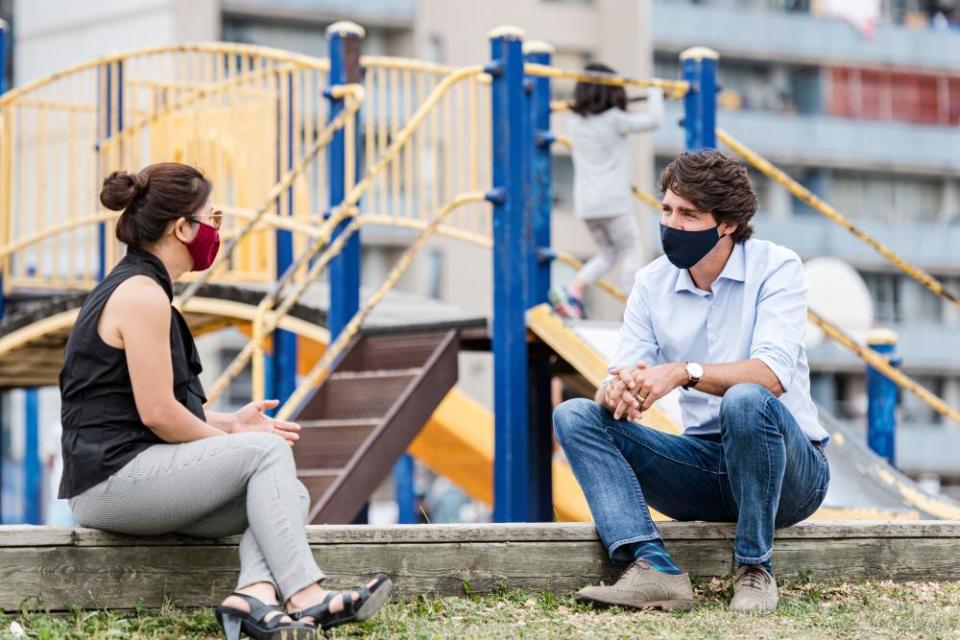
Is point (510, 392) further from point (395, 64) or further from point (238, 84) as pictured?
point (238, 84)

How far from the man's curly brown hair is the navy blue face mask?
0.06m

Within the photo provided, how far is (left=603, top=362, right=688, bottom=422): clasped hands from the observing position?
484 centimetres

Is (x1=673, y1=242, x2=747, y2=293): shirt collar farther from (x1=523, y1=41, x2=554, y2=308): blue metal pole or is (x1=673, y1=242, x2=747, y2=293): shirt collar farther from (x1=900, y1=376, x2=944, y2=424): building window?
(x1=900, y1=376, x2=944, y2=424): building window

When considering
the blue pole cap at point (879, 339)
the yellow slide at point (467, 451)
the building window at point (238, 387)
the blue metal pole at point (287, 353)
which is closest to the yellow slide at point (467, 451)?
the yellow slide at point (467, 451)

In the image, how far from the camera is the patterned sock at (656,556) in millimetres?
4816

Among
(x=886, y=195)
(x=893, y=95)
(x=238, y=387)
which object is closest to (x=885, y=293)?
(x=886, y=195)

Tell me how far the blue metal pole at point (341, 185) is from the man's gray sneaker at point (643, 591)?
445 centimetres

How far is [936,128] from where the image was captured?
40781 mm

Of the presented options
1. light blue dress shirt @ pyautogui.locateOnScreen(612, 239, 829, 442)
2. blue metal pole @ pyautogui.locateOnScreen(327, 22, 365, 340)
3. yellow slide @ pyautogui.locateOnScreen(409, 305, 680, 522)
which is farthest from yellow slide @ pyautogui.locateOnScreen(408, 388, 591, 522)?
light blue dress shirt @ pyautogui.locateOnScreen(612, 239, 829, 442)

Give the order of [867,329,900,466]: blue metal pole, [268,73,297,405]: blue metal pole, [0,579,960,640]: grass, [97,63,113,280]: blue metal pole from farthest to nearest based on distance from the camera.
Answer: [97,63,113,280]: blue metal pole, [268,73,297,405]: blue metal pole, [867,329,900,466]: blue metal pole, [0,579,960,640]: grass

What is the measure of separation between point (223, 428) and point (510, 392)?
3366 mm

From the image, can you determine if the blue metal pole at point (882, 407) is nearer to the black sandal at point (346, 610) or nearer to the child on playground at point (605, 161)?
the child on playground at point (605, 161)

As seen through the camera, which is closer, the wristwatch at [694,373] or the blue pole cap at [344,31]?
the wristwatch at [694,373]

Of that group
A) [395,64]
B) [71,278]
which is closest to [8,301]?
[71,278]
